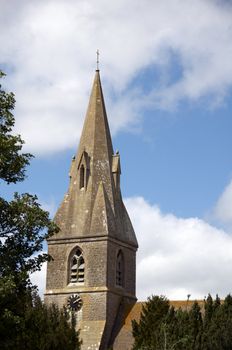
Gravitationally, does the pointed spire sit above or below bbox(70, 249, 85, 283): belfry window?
above

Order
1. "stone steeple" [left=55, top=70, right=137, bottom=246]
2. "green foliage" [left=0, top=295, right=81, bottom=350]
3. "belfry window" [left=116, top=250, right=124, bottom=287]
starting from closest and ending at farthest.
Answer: "green foliage" [left=0, top=295, right=81, bottom=350]
"stone steeple" [left=55, top=70, right=137, bottom=246]
"belfry window" [left=116, top=250, right=124, bottom=287]

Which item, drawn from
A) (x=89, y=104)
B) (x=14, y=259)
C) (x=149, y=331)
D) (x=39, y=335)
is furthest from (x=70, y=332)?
(x=89, y=104)

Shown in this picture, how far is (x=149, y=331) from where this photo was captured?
50125 mm

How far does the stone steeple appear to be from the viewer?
2382 inches

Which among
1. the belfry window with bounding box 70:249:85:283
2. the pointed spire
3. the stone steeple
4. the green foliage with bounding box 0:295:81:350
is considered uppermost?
the pointed spire

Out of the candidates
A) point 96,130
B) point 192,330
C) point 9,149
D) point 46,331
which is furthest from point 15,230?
point 96,130

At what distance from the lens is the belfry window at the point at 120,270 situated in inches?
2398

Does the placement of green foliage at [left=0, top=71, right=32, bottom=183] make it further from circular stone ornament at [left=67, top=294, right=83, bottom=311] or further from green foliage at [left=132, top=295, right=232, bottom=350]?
circular stone ornament at [left=67, top=294, right=83, bottom=311]

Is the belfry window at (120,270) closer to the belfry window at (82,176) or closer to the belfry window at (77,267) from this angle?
the belfry window at (77,267)

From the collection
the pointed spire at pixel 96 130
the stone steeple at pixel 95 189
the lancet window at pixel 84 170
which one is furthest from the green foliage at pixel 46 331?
the pointed spire at pixel 96 130

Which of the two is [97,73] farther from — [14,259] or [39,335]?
[14,259]

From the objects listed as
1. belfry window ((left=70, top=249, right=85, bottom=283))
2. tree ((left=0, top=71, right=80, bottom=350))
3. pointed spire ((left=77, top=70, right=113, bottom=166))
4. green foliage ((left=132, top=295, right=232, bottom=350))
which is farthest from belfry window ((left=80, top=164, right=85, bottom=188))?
tree ((left=0, top=71, right=80, bottom=350))

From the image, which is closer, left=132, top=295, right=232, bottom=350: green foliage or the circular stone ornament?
left=132, top=295, right=232, bottom=350: green foliage

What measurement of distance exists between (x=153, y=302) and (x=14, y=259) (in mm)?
29735
